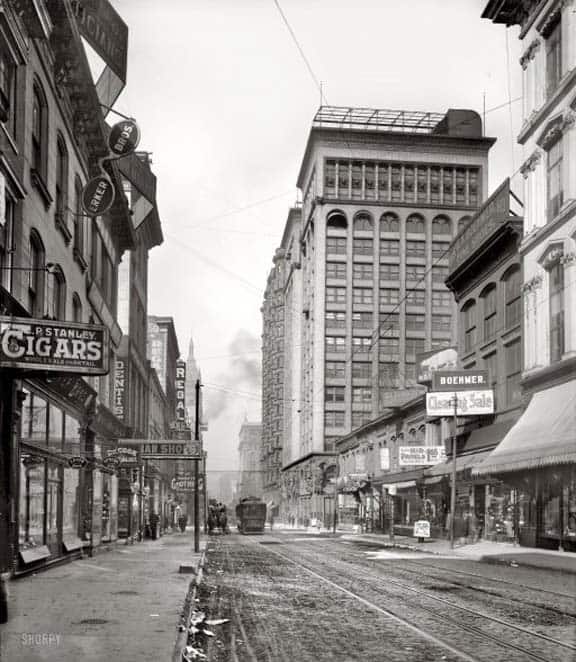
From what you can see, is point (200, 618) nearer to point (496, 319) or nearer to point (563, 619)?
point (563, 619)

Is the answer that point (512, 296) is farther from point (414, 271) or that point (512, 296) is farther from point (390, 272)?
point (414, 271)

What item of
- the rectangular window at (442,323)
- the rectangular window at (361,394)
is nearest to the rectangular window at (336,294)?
the rectangular window at (361,394)

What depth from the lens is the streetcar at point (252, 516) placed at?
63312 millimetres

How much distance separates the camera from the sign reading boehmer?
40625 millimetres

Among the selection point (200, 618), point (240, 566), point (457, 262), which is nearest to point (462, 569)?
point (240, 566)

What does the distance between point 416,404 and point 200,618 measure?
4233 cm

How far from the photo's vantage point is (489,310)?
4281 centimetres

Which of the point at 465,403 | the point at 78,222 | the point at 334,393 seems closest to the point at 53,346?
the point at 78,222

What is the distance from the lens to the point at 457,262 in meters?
47.0

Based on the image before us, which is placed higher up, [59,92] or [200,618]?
[59,92]

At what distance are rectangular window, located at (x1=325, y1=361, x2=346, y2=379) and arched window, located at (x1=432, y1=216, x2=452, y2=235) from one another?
18.5 meters

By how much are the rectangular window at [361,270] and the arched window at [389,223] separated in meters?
4.56

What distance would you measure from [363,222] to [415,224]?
20.1 ft

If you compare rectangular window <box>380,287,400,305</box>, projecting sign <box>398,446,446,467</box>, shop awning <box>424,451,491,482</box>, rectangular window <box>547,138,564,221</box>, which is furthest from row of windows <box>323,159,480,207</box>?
rectangular window <box>547,138,564,221</box>
